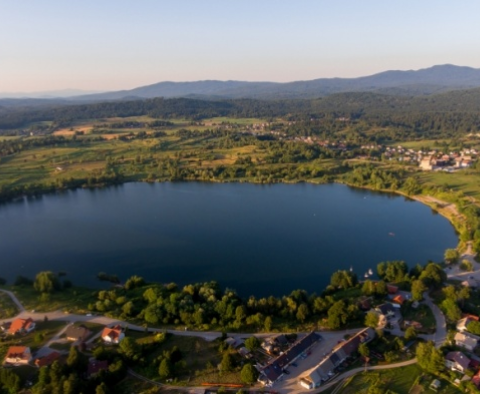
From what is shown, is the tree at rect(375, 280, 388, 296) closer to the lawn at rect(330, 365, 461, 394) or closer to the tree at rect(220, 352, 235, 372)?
the lawn at rect(330, 365, 461, 394)

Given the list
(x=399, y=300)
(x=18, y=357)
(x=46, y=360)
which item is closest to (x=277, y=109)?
(x=399, y=300)

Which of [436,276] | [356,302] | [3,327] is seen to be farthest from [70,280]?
[436,276]

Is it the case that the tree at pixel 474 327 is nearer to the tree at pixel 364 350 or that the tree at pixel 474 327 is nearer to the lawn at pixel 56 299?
the tree at pixel 364 350

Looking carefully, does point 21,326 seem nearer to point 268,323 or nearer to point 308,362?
point 268,323

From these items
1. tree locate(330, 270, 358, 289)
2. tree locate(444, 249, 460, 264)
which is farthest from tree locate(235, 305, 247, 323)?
tree locate(444, 249, 460, 264)

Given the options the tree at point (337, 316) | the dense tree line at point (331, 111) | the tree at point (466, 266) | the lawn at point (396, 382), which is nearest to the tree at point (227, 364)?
the lawn at point (396, 382)
